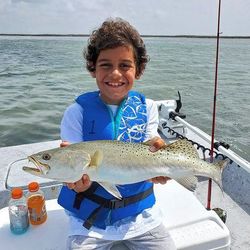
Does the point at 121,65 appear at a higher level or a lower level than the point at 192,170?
higher

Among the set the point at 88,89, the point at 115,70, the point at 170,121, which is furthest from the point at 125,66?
the point at 88,89

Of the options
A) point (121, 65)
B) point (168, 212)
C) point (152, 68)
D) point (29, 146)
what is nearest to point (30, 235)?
point (168, 212)

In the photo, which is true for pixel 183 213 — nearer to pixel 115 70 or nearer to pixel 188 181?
pixel 188 181

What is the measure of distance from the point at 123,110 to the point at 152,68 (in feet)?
54.9

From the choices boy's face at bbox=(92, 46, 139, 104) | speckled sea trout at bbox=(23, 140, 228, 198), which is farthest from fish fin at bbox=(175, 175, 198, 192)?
boy's face at bbox=(92, 46, 139, 104)

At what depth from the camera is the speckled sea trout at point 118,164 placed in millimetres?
2057

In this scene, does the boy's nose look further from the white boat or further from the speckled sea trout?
the white boat

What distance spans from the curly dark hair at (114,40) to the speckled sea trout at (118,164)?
0.88m

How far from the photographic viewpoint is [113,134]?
2.62 m

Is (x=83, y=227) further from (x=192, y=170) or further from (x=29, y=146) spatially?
(x=29, y=146)

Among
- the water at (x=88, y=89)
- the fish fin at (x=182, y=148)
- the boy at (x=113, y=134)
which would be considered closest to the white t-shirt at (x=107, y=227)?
the boy at (x=113, y=134)

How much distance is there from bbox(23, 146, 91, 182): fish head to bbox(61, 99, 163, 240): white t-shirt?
45 centimetres

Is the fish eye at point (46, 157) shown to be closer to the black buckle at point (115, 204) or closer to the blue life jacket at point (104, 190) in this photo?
the blue life jacket at point (104, 190)

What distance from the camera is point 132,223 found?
8.24 ft
